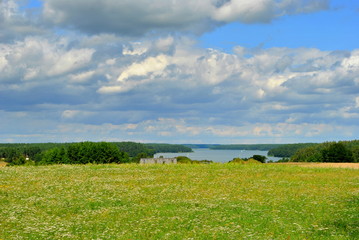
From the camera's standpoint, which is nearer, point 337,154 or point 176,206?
point 176,206

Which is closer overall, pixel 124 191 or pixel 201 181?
pixel 124 191

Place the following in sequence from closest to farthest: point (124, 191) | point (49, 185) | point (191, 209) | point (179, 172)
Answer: point (191, 209)
point (124, 191)
point (49, 185)
point (179, 172)

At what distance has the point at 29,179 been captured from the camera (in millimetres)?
39031

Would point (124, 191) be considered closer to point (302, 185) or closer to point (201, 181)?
point (201, 181)

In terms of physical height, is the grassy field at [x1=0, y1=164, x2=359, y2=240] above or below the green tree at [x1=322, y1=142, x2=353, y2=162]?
below

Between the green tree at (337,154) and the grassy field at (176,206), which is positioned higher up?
the green tree at (337,154)

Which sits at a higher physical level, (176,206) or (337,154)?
(337,154)

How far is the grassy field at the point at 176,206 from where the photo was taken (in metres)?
19.4

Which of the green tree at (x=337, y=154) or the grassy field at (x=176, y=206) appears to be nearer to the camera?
the grassy field at (x=176, y=206)

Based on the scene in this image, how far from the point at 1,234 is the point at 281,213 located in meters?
15.3

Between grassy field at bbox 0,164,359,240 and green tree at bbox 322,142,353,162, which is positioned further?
green tree at bbox 322,142,353,162

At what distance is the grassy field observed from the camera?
63.7 feet

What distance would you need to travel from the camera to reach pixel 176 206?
26.0m

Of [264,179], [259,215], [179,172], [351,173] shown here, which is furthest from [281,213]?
[351,173]
